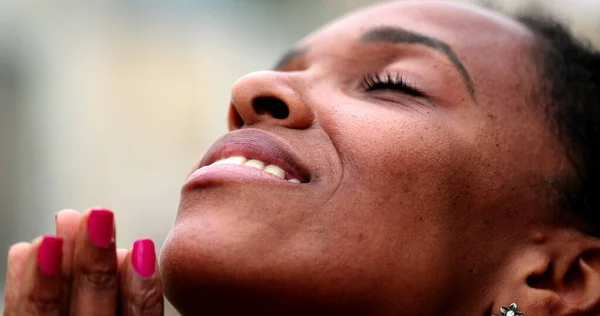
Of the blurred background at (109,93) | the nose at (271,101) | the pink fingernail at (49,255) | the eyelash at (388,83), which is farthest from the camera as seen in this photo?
the blurred background at (109,93)

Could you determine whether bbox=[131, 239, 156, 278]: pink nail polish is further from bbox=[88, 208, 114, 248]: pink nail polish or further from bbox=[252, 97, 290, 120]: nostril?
bbox=[252, 97, 290, 120]: nostril

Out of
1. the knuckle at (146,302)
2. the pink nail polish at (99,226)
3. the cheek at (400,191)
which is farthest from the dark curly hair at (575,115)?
the pink nail polish at (99,226)

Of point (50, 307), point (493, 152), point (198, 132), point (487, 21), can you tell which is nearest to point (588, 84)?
point (487, 21)

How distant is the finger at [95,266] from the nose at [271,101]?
0.53 m

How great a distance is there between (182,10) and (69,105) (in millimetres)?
1694

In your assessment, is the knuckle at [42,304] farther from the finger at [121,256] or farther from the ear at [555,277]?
the ear at [555,277]

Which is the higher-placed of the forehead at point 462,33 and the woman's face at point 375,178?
the forehead at point 462,33

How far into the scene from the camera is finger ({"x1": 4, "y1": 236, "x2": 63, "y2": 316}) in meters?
1.68

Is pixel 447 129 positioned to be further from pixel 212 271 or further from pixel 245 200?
pixel 212 271

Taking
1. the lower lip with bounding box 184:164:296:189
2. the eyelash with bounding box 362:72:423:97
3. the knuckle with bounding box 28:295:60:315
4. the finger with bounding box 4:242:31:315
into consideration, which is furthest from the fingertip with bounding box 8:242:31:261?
the eyelash with bounding box 362:72:423:97

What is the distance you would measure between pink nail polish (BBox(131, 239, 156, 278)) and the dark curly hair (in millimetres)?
1125

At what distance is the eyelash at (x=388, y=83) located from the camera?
7.07 feet

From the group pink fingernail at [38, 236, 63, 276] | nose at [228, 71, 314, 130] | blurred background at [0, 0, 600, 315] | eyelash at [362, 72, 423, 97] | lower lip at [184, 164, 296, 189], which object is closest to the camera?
pink fingernail at [38, 236, 63, 276]

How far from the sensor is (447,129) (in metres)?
2.07
